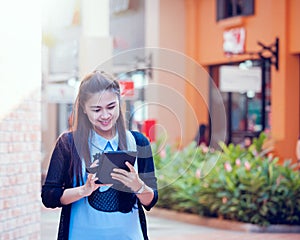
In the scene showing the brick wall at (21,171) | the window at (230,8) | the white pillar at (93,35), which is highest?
the window at (230,8)

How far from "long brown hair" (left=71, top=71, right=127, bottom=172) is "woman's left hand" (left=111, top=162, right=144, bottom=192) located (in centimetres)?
12

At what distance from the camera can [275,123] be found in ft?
51.0

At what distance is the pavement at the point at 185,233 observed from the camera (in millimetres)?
9602

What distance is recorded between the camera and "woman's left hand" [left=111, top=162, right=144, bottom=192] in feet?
9.96

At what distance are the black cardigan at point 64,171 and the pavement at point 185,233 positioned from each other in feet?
19.1

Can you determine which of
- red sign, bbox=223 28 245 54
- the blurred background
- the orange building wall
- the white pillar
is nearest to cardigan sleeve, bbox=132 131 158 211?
the blurred background

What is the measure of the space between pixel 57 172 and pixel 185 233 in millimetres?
7201

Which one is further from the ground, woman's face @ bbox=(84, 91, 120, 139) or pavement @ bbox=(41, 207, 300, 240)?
woman's face @ bbox=(84, 91, 120, 139)

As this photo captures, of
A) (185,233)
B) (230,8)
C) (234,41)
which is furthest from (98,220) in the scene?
(230,8)

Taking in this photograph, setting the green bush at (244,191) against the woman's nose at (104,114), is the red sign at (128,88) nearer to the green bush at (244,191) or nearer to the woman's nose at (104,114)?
the woman's nose at (104,114)

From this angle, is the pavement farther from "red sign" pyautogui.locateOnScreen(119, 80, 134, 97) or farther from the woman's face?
the woman's face

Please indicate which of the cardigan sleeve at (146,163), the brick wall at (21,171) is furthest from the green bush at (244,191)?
the cardigan sleeve at (146,163)

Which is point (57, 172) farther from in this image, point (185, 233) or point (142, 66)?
point (185, 233)

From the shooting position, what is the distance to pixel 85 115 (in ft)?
10.3
